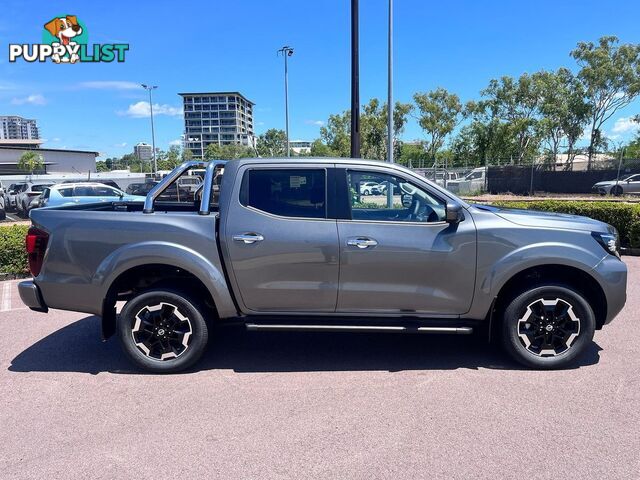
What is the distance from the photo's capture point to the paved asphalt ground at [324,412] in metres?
2.90

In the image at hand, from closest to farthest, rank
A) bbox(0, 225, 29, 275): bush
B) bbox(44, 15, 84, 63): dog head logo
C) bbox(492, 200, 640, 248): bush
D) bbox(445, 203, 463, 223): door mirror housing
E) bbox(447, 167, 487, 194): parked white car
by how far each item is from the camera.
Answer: bbox(445, 203, 463, 223): door mirror housing → bbox(0, 225, 29, 275): bush → bbox(492, 200, 640, 248): bush → bbox(44, 15, 84, 63): dog head logo → bbox(447, 167, 487, 194): parked white car

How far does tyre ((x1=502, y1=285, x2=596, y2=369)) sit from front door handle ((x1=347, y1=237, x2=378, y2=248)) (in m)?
1.31

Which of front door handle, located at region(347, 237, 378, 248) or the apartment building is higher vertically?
the apartment building

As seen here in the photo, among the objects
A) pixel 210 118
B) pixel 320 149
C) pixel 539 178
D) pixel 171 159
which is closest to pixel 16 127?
pixel 210 118

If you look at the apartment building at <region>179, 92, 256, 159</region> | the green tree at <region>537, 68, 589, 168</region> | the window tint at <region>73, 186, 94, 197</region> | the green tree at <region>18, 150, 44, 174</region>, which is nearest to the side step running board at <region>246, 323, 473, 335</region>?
the window tint at <region>73, 186, 94, 197</region>

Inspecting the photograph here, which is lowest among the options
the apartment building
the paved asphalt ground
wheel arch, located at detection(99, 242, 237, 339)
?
the paved asphalt ground

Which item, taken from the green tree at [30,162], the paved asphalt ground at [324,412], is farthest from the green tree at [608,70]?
the green tree at [30,162]

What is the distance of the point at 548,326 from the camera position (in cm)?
417

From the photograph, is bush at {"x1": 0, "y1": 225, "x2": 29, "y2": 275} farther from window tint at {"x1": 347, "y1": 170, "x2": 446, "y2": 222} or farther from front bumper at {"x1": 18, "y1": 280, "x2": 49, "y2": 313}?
window tint at {"x1": 347, "y1": 170, "x2": 446, "y2": 222}

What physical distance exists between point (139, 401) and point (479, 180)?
33558mm

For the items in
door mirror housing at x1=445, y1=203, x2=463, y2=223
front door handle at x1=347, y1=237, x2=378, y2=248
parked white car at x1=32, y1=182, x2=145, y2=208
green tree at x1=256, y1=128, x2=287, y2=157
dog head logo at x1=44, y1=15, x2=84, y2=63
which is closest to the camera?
door mirror housing at x1=445, y1=203, x2=463, y2=223

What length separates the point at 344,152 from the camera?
48.6 m

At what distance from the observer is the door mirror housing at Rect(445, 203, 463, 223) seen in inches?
154

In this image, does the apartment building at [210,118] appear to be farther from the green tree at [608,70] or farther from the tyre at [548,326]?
the tyre at [548,326]
